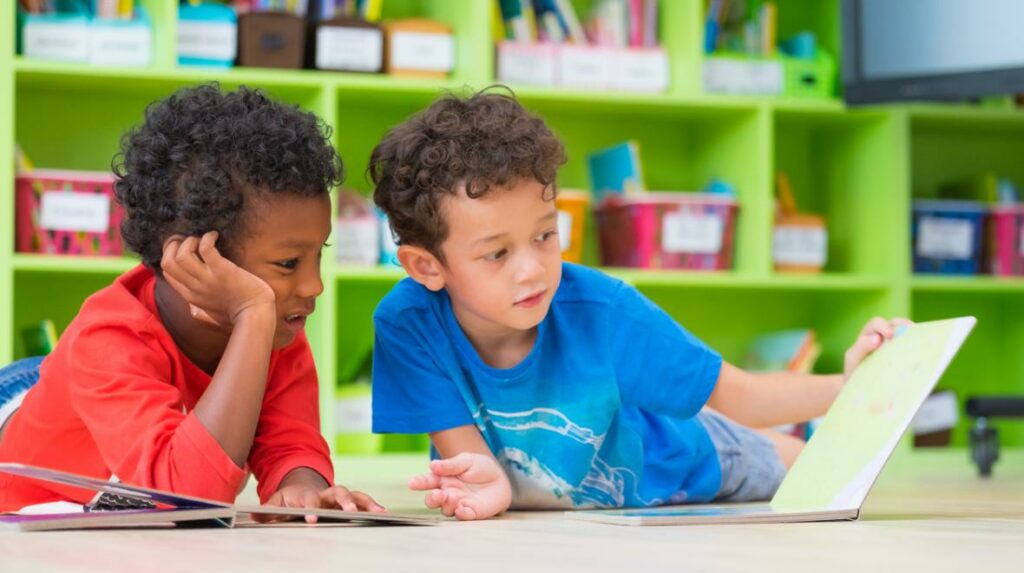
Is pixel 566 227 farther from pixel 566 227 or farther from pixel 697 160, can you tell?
pixel 697 160

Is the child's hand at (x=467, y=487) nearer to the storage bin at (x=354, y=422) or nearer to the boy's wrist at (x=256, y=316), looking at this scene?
the boy's wrist at (x=256, y=316)

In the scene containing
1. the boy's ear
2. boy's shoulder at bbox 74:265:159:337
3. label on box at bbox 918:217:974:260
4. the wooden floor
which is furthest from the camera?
label on box at bbox 918:217:974:260

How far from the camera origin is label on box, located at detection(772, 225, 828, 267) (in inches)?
119

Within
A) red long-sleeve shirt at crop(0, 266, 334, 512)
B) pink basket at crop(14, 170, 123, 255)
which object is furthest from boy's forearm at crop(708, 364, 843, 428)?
pink basket at crop(14, 170, 123, 255)

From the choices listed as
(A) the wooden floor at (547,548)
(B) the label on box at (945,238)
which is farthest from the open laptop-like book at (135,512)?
(B) the label on box at (945,238)

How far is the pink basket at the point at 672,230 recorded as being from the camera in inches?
113

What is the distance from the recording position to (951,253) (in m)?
3.13

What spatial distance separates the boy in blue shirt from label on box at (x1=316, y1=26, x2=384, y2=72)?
4.13 ft

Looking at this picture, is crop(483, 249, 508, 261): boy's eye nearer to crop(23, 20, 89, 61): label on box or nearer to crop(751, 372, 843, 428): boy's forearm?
crop(751, 372, 843, 428): boy's forearm

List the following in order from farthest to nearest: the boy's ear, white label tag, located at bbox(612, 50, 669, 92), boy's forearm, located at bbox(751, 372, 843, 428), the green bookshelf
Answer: white label tag, located at bbox(612, 50, 669, 92), the green bookshelf, boy's forearm, located at bbox(751, 372, 843, 428), the boy's ear

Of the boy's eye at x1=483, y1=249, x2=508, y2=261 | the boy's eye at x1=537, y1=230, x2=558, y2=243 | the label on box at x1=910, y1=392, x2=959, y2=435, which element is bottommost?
the label on box at x1=910, y1=392, x2=959, y2=435

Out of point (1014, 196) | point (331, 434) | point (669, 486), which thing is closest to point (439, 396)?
point (669, 486)

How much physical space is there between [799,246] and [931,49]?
0.53 meters

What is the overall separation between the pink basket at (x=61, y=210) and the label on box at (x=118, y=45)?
0.23 metres
